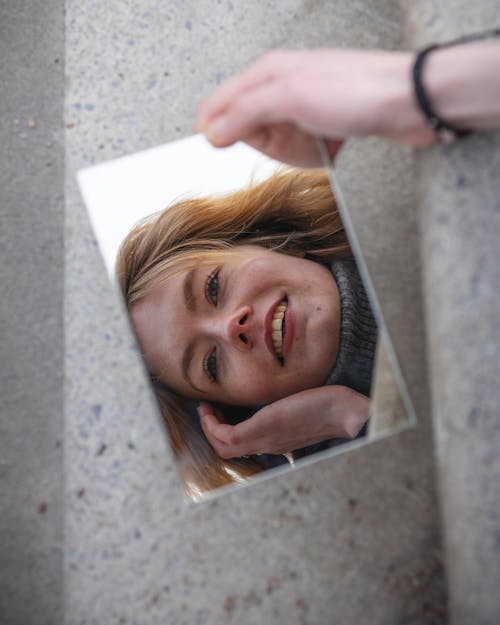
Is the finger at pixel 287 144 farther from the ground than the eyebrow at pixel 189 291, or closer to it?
farther from the ground

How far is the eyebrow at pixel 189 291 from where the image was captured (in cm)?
98

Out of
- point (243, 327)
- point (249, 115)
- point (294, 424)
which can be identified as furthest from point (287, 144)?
point (294, 424)

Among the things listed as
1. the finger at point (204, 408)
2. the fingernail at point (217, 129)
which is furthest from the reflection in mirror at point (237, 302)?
the fingernail at point (217, 129)

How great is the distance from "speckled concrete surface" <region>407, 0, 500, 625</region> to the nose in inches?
13.1

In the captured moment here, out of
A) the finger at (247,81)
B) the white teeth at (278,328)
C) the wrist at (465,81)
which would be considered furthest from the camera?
the white teeth at (278,328)

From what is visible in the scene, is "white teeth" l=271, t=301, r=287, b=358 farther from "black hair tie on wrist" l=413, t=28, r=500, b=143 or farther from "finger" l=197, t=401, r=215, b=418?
"black hair tie on wrist" l=413, t=28, r=500, b=143

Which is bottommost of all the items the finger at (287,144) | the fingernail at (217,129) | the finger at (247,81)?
the finger at (287,144)

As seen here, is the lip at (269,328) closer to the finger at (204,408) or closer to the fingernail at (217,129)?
the finger at (204,408)

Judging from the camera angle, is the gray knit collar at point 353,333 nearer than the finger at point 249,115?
No

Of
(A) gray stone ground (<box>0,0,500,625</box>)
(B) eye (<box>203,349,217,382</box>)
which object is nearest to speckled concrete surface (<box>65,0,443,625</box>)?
(A) gray stone ground (<box>0,0,500,625</box>)

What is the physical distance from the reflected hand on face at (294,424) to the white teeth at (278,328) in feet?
0.28

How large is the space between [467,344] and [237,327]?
40 centimetres

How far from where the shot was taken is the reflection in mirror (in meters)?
0.91

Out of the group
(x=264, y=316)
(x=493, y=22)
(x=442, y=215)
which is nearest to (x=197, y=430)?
(x=264, y=316)
